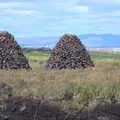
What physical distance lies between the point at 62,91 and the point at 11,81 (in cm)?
255

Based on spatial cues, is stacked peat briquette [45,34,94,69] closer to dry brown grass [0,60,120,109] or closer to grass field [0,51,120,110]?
dry brown grass [0,60,120,109]

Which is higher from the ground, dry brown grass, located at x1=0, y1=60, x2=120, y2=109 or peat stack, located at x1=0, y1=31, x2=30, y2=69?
peat stack, located at x1=0, y1=31, x2=30, y2=69

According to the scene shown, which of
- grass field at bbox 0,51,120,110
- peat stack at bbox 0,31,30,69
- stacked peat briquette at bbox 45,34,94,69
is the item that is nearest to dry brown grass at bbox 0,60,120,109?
grass field at bbox 0,51,120,110

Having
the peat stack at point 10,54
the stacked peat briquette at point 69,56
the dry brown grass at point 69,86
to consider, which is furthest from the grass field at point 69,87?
the stacked peat briquette at point 69,56

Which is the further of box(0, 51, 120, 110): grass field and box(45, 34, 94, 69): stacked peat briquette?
box(45, 34, 94, 69): stacked peat briquette

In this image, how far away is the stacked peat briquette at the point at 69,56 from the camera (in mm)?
29375

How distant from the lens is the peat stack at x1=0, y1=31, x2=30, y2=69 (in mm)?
26797

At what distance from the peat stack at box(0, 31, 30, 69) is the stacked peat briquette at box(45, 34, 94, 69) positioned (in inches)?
103

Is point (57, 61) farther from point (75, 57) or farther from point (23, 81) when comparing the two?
point (23, 81)

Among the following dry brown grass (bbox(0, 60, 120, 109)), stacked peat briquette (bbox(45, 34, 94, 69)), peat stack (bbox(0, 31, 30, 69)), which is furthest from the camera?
stacked peat briquette (bbox(45, 34, 94, 69))

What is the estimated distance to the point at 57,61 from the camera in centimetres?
2947

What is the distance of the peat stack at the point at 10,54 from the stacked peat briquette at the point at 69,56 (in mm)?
2604

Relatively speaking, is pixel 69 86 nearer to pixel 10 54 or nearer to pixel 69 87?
pixel 69 87

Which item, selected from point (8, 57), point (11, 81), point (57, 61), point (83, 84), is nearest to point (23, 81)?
point (11, 81)
